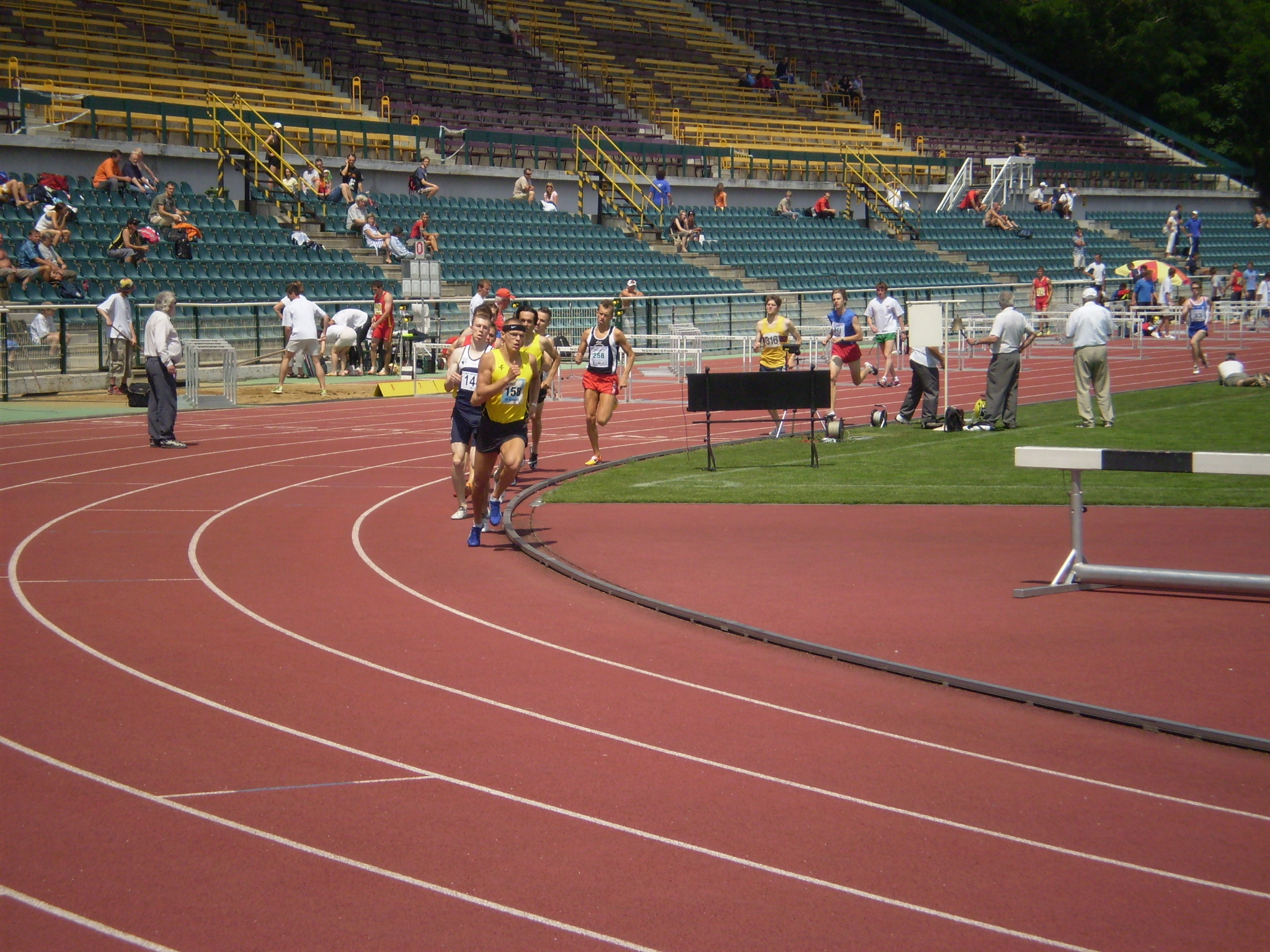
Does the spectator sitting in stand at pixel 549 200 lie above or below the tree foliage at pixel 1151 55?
below

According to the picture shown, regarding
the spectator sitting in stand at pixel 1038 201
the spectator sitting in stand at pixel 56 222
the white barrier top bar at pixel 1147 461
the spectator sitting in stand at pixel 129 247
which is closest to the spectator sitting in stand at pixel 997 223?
the spectator sitting in stand at pixel 1038 201

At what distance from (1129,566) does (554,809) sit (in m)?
5.87

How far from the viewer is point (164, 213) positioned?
28219 mm

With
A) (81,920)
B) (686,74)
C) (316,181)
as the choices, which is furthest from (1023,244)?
(81,920)

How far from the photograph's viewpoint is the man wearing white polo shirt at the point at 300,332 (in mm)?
25375

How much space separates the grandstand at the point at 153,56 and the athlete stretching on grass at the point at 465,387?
22046mm

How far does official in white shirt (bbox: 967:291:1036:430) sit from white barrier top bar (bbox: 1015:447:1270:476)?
8.57m

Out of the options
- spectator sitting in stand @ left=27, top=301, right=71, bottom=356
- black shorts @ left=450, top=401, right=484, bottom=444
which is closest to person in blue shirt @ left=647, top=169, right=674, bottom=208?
spectator sitting in stand @ left=27, top=301, right=71, bottom=356

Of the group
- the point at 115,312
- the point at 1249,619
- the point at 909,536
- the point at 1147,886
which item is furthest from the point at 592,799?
the point at 115,312

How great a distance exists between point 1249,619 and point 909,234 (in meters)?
A: 37.5

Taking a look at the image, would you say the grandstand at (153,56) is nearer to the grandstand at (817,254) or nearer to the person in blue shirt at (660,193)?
the person in blue shirt at (660,193)

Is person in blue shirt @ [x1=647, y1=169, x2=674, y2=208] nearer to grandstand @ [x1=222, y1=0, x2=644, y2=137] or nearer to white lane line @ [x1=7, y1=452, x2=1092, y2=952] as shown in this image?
grandstand @ [x1=222, y1=0, x2=644, y2=137]

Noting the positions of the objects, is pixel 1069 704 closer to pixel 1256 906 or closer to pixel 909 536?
pixel 1256 906

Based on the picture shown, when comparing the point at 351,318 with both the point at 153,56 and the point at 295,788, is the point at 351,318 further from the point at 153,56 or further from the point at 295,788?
the point at 295,788
